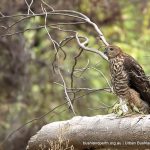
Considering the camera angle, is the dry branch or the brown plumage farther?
the brown plumage

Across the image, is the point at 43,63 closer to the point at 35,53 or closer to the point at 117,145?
the point at 35,53

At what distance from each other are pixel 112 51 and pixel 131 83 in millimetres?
382

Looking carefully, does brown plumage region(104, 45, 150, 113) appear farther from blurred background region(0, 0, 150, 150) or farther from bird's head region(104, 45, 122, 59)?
blurred background region(0, 0, 150, 150)

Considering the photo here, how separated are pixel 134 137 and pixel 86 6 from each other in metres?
7.29

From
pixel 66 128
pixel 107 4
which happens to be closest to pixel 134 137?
pixel 66 128

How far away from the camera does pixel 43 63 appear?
13.2m

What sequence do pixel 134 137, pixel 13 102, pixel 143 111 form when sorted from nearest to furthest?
1. pixel 134 137
2. pixel 143 111
3. pixel 13 102

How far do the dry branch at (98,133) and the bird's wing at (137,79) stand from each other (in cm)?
68

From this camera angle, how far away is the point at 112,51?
7.07m

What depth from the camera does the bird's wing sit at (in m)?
6.78

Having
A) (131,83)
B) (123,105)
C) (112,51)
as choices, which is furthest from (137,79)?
(112,51)

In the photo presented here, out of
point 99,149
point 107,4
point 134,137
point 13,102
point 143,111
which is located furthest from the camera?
point 13,102

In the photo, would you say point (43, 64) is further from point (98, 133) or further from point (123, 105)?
point (98, 133)

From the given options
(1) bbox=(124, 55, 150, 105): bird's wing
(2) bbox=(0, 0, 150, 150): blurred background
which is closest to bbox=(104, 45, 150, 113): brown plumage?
(1) bbox=(124, 55, 150, 105): bird's wing
